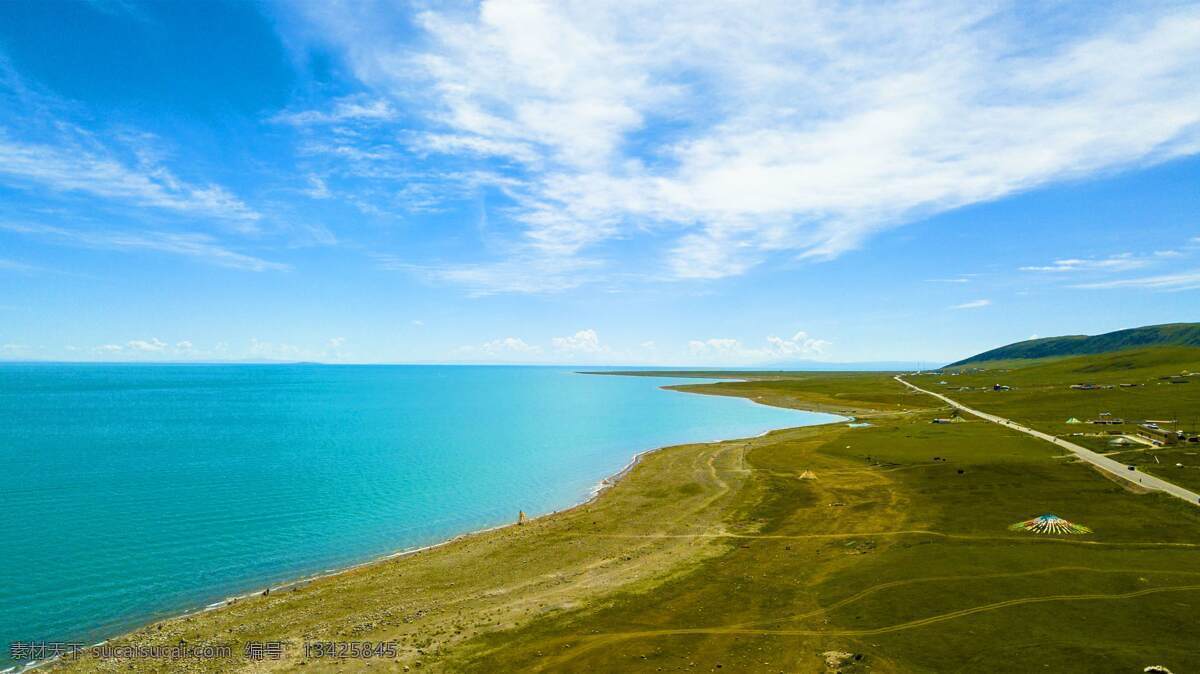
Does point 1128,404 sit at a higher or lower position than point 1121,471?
higher

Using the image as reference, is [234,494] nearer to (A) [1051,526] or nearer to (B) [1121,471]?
(A) [1051,526]

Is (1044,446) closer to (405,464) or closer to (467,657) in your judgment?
(467,657)

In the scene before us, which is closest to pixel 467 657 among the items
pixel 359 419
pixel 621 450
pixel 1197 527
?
pixel 1197 527

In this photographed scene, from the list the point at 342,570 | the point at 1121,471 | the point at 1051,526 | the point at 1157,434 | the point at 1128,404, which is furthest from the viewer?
the point at 1128,404

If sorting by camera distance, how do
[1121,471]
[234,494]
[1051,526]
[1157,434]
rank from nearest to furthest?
1. [1051,526]
2. [1121,471]
3. [234,494]
4. [1157,434]

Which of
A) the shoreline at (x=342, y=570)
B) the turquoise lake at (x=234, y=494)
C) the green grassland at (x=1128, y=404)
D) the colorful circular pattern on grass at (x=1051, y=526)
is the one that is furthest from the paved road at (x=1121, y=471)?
the turquoise lake at (x=234, y=494)

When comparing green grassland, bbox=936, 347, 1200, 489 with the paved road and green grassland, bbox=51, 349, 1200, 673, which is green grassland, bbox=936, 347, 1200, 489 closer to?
the paved road

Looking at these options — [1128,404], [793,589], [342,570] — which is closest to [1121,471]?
[793,589]

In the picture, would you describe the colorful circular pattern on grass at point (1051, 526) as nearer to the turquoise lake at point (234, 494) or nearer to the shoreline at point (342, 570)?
the shoreline at point (342, 570)
